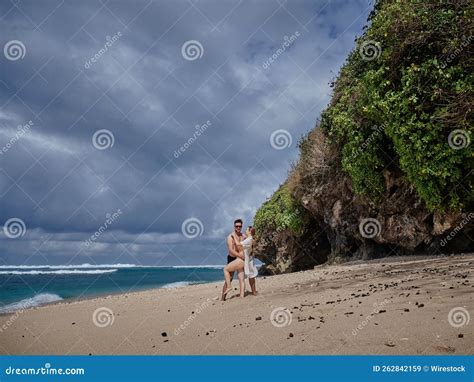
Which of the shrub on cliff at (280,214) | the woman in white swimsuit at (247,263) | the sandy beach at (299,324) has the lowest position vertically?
the sandy beach at (299,324)

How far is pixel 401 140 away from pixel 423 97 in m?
1.35

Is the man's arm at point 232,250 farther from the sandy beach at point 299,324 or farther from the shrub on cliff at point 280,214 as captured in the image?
the shrub on cliff at point 280,214

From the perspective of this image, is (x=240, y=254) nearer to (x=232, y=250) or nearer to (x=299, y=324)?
(x=232, y=250)

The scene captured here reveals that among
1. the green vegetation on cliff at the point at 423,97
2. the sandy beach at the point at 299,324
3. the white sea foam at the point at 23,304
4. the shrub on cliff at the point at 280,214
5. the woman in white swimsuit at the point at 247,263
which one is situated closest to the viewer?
the sandy beach at the point at 299,324

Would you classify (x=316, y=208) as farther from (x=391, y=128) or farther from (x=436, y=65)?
(x=436, y=65)

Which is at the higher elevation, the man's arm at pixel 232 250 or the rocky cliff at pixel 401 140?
the rocky cliff at pixel 401 140

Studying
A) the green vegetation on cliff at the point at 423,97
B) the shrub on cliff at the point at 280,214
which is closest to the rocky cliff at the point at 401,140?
the green vegetation on cliff at the point at 423,97

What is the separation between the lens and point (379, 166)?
14789mm

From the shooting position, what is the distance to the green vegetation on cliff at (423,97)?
450 inches

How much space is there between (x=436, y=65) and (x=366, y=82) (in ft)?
8.22

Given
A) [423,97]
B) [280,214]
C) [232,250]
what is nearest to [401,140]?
[423,97]

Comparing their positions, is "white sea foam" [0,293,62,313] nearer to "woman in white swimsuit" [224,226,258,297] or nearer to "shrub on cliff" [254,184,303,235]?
"woman in white swimsuit" [224,226,258,297]

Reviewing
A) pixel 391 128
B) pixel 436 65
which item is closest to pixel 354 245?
pixel 391 128

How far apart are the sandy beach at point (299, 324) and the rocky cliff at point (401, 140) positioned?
3428mm
